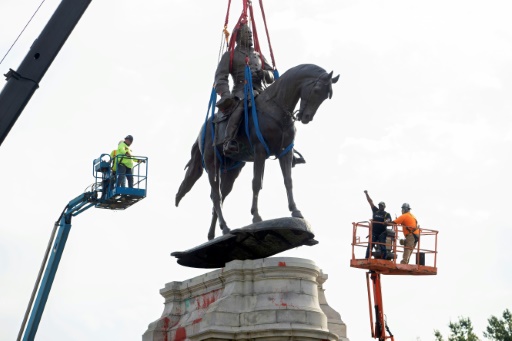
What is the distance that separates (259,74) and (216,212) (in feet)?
9.55

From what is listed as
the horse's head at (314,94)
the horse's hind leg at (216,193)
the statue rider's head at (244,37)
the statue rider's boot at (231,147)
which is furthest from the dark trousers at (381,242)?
the horse's head at (314,94)

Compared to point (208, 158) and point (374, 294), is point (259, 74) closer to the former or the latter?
point (208, 158)

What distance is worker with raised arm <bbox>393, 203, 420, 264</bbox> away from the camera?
101 feet

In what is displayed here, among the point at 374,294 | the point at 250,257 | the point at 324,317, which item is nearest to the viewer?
the point at 324,317

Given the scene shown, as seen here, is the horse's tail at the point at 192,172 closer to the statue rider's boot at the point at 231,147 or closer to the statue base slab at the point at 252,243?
the statue base slab at the point at 252,243

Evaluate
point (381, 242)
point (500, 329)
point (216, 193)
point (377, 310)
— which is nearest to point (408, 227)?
point (381, 242)

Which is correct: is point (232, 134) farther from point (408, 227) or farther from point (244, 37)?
point (408, 227)

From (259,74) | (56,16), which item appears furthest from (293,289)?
(56,16)

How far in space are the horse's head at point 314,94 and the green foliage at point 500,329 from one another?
125 feet

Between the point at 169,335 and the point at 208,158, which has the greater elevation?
the point at 208,158

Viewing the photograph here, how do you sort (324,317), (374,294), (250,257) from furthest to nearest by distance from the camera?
(374,294)
(250,257)
(324,317)

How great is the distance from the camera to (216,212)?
24.0 meters

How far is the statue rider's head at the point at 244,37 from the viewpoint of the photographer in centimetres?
2433

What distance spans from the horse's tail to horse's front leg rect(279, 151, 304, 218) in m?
2.72
